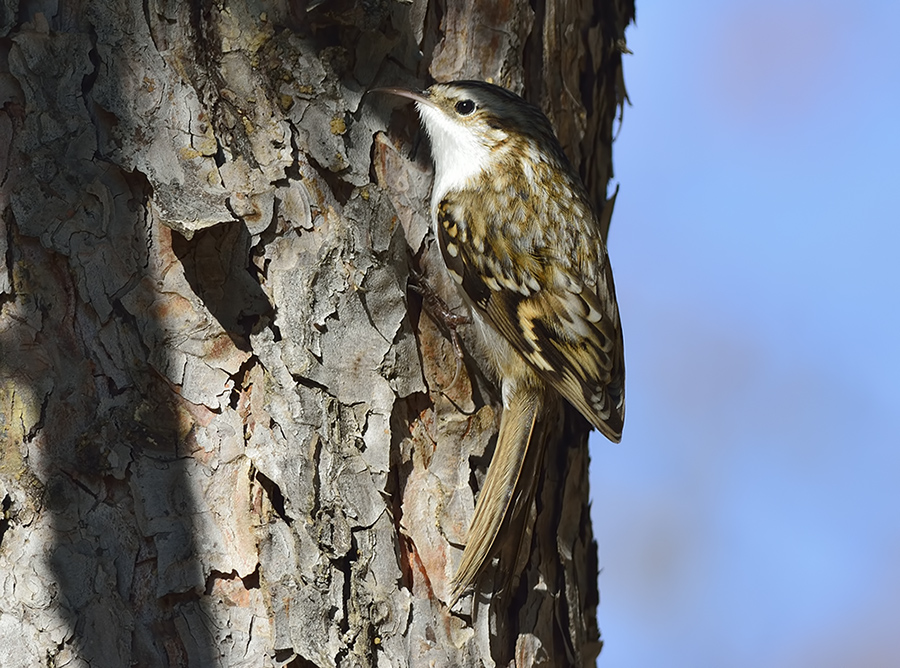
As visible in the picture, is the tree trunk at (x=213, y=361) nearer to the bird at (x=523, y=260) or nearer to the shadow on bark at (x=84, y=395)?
the shadow on bark at (x=84, y=395)

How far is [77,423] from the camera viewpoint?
143 cm

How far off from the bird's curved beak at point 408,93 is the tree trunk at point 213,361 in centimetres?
3

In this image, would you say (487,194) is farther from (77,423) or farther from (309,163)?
(77,423)

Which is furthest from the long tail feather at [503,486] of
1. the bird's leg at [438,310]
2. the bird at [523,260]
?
the bird's leg at [438,310]

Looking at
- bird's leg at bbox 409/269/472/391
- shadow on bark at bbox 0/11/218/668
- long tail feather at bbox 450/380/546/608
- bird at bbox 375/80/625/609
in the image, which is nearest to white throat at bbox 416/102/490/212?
bird at bbox 375/80/625/609

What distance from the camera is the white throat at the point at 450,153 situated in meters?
1.81

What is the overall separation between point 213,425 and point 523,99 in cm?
91

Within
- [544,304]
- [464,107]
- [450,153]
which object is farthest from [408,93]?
[544,304]

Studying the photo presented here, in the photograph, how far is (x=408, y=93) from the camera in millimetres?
1687

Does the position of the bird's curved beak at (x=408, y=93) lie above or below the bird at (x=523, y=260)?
above

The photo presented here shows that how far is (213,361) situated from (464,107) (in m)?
0.74

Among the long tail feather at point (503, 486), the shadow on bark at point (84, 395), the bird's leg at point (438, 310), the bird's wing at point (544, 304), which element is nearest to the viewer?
the shadow on bark at point (84, 395)

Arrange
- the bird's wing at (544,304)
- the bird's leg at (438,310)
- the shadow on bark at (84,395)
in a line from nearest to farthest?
the shadow on bark at (84,395)
the bird's leg at (438,310)
the bird's wing at (544,304)

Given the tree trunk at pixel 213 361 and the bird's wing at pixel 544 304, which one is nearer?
the tree trunk at pixel 213 361
